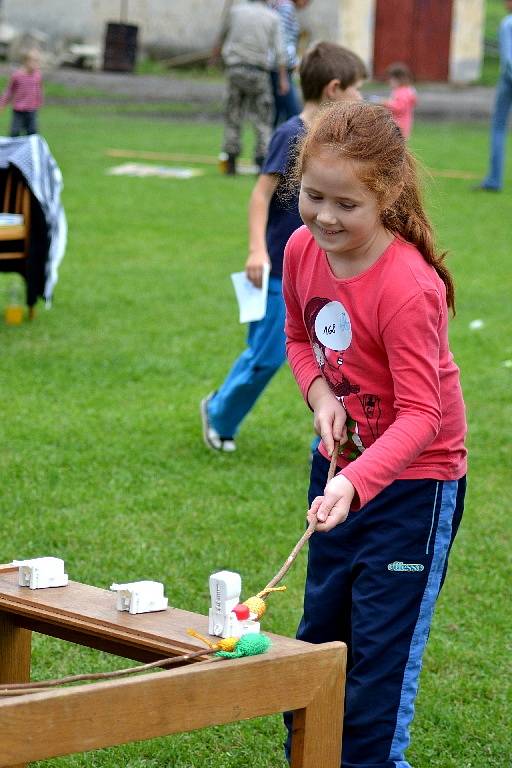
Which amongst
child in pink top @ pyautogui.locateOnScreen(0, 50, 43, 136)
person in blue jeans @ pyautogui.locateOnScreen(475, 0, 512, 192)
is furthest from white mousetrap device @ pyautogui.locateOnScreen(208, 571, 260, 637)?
child in pink top @ pyautogui.locateOnScreen(0, 50, 43, 136)

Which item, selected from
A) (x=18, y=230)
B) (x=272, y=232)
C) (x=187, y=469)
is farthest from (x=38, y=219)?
(x=272, y=232)

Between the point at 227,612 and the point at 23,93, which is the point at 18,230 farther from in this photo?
the point at 23,93

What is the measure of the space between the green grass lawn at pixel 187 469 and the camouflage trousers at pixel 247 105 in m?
4.57

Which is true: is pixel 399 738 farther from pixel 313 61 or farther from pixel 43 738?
pixel 313 61

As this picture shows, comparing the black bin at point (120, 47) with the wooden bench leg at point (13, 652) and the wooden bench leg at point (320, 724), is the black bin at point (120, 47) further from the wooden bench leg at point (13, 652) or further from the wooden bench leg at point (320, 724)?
the wooden bench leg at point (320, 724)

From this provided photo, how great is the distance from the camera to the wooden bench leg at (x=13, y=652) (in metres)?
2.89

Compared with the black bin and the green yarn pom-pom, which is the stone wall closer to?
the black bin

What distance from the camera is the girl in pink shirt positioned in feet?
8.75

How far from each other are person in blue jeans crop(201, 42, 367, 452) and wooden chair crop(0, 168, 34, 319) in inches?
112

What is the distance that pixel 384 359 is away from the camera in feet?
9.19

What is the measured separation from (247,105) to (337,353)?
529 inches

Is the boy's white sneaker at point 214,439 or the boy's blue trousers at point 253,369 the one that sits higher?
the boy's blue trousers at point 253,369

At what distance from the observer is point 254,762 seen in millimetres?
3363

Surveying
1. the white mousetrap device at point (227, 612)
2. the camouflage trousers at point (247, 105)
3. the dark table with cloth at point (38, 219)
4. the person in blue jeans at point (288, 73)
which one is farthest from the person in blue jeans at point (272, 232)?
the person in blue jeans at point (288, 73)
